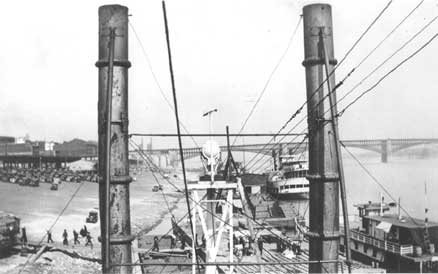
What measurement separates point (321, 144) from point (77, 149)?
12098 centimetres

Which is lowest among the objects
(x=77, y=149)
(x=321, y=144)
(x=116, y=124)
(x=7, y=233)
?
(x=7, y=233)

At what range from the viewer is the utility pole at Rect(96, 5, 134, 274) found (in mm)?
6336

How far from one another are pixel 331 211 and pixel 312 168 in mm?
705

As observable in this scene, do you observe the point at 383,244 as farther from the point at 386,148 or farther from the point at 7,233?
the point at 386,148

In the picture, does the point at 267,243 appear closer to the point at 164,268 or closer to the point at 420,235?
the point at 420,235

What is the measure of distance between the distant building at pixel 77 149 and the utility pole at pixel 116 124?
11584 cm

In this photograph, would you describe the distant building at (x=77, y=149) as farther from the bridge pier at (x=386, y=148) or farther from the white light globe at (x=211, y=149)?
the white light globe at (x=211, y=149)

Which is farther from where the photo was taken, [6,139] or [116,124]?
[6,139]

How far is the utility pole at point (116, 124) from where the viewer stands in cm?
634

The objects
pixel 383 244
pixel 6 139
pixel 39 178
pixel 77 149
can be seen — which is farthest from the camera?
pixel 6 139

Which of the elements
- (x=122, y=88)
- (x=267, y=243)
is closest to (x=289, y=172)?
(x=267, y=243)

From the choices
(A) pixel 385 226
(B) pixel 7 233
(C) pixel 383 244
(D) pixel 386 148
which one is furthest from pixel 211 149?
(D) pixel 386 148

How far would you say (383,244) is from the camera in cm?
2598

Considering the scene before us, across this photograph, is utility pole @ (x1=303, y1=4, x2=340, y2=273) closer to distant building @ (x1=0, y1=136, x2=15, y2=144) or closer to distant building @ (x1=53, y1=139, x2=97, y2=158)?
distant building @ (x1=53, y1=139, x2=97, y2=158)
